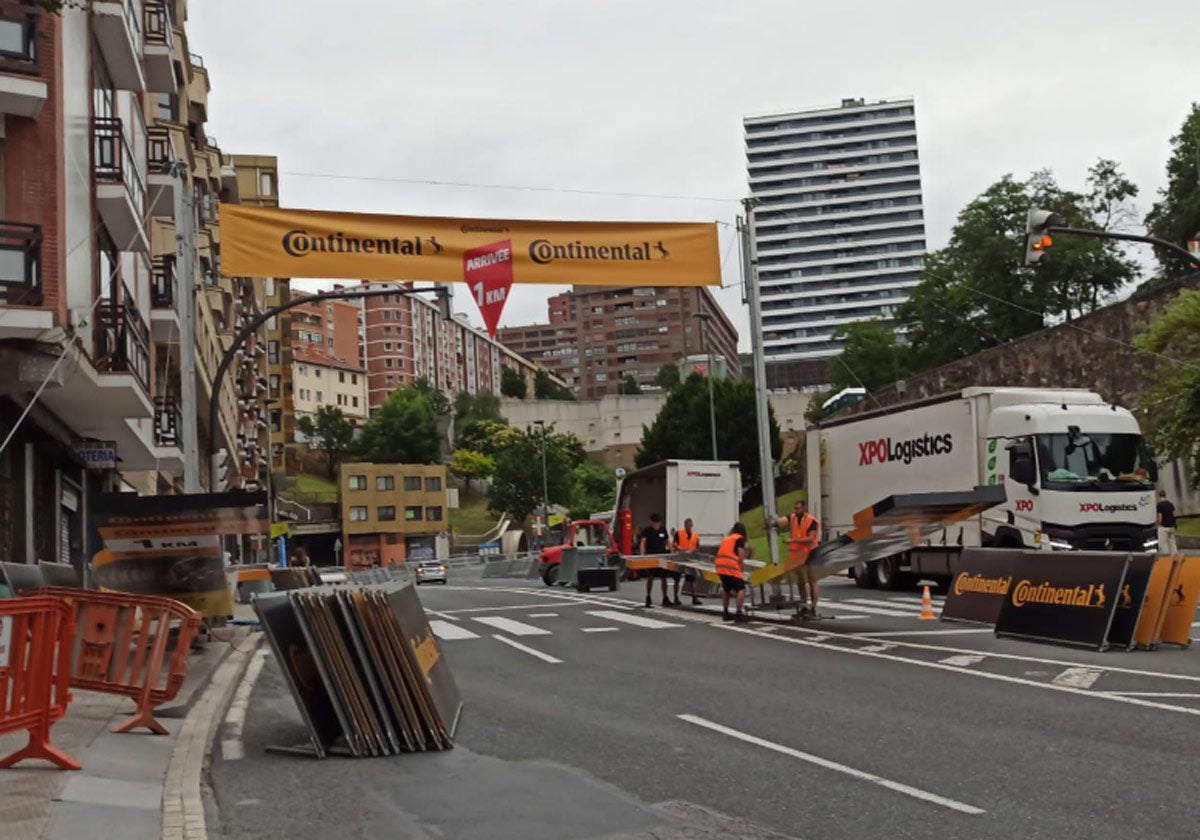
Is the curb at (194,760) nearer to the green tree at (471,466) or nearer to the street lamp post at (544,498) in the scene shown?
the street lamp post at (544,498)

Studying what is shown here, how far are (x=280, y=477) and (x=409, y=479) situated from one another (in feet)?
259

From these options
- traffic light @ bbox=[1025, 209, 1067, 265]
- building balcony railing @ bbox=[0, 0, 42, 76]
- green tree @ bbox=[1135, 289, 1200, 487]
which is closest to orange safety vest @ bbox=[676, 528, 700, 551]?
traffic light @ bbox=[1025, 209, 1067, 265]

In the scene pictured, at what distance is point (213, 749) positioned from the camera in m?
10.8

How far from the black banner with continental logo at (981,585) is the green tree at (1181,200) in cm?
5562

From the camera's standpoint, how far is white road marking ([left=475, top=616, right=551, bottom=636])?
66.1ft

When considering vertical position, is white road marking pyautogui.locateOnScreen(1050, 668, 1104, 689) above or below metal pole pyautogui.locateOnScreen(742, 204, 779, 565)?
below

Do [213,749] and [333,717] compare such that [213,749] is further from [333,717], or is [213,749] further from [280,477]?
[280,477]

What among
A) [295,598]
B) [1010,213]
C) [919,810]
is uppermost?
[1010,213]

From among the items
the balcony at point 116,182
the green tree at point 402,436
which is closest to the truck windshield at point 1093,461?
the balcony at point 116,182

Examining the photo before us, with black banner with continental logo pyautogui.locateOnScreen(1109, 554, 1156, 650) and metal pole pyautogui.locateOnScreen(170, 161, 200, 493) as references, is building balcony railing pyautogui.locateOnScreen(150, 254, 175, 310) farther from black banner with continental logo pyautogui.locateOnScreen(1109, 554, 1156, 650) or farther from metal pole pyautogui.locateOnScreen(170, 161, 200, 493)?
black banner with continental logo pyautogui.locateOnScreen(1109, 554, 1156, 650)

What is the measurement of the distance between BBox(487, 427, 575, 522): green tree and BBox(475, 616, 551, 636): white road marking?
300 feet

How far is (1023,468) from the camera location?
2402 centimetres

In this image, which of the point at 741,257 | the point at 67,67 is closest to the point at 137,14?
the point at 67,67

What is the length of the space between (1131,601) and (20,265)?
14.6 metres
